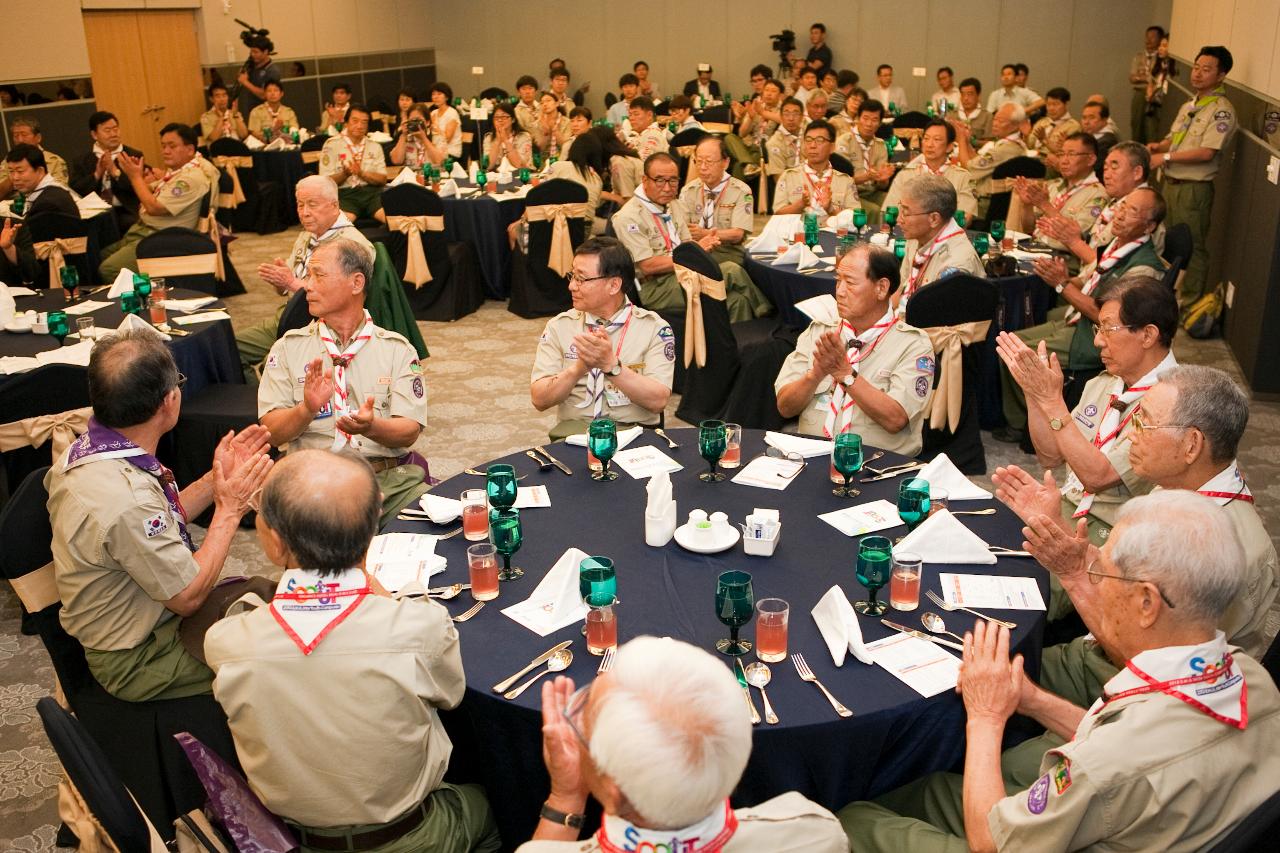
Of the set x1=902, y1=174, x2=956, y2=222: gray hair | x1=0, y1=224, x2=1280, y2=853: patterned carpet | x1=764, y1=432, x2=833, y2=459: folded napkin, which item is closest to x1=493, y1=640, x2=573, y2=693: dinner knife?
x1=764, y1=432, x2=833, y2=459: folded napkin

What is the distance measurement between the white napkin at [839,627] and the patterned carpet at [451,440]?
2.37 meters

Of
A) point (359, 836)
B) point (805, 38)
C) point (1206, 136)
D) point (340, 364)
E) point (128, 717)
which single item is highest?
point (805, 38)

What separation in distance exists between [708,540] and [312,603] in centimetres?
112

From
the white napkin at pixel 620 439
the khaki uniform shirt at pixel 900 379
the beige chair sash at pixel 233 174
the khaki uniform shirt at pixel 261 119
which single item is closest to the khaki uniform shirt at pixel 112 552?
the white napkin at pixel 620 439

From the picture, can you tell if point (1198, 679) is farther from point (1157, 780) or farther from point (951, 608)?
point (951, 608)

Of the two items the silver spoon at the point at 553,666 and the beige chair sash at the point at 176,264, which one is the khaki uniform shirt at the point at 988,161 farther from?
the silver spoon at the point at 553,666

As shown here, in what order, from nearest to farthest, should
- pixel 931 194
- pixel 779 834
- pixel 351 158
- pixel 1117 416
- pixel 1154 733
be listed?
pixel 779 834 → pixel 1154 733 → pixel 1117 416 → pixel 931 194 → pixel 351 158

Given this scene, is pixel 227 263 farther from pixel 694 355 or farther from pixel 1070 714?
pixel 1070 714

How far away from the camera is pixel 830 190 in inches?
300

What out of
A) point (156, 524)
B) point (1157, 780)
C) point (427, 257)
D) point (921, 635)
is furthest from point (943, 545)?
point (427, 257)

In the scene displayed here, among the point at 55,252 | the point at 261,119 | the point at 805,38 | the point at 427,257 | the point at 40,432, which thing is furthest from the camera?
the point at 805,38

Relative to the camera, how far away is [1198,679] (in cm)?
193

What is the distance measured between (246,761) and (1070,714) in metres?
1.77

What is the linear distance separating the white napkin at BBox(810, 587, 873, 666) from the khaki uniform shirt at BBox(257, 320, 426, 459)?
1984mm
